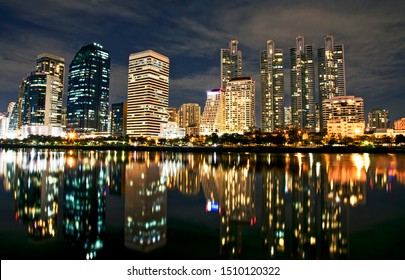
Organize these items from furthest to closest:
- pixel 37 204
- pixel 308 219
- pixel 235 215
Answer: pixel 37 204
pixel 235 215
pixel 308 219

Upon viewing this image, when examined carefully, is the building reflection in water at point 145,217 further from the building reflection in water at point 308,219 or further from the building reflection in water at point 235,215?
the building reflection in water at point 308,219

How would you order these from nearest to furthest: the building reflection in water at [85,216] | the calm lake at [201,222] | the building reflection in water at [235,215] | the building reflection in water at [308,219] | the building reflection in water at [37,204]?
the calm lake at [201,222] → the building reflection in water at [308,219] → the building reflection in water at [235,215] → the building reflection in water at [85,216] → the building reflection in water at [37,204]

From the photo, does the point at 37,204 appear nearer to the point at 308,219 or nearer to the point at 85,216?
the point at 85,216

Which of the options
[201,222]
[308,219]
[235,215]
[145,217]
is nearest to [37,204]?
[145,217]

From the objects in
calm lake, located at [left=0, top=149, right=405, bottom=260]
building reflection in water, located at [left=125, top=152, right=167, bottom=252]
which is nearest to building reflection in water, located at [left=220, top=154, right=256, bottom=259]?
calm lake, located at [left=0, top=149, right=405, bottom=260]

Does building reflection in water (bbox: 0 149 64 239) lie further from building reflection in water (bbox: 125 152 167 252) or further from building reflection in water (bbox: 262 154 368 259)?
building reflection in water (bbox: 262 154 368 259)

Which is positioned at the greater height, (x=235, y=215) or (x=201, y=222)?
(x=235, y=215)

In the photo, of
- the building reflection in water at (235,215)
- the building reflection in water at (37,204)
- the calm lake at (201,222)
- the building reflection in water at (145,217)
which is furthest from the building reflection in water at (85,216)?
the building reflection in water at (235,215)

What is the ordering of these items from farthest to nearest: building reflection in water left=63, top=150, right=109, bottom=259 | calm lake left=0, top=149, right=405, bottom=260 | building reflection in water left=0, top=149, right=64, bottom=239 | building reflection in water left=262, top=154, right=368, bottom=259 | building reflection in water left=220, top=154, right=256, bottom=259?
building reflection in water left=0, top=149, right=64, bottom=239 < building reflection in water left=63, top=150, right=109, bottom=259 < building reflection in water left=220, top=154, right=256, bottom=259 < building reflection in water left=262, top=154, right=368, bottom=259 < calm lake left=0, top=149, right=405, bottom=260

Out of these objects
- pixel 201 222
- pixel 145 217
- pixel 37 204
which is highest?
pixel 37 204

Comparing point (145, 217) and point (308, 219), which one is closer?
point (308, 219)
